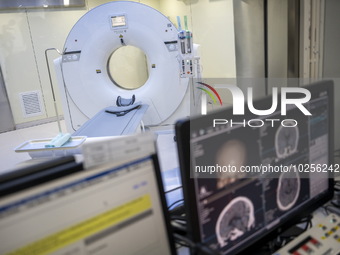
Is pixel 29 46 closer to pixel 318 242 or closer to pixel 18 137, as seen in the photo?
pixel 18 137

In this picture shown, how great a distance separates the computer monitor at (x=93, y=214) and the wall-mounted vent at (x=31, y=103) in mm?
4716

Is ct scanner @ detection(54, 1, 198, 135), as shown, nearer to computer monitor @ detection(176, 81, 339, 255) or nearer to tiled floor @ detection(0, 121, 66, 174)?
tiled floor @ detection(0, 121, 66, 174)

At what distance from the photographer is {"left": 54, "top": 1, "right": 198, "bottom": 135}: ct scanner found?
261cm

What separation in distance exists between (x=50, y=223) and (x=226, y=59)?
439 centimetres

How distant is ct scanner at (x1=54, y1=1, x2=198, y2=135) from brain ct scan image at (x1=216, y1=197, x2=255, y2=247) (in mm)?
Result: 1967

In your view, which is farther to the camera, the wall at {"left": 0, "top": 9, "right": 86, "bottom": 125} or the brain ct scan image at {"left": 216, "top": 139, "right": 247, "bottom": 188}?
the wall at {"left": 0, "top": 9, "right": 86, "bottom": 125}

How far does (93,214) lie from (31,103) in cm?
474

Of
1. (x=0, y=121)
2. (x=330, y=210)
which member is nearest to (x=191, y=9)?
(x=0, y=121)

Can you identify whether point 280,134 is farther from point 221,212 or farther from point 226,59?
point 226,59

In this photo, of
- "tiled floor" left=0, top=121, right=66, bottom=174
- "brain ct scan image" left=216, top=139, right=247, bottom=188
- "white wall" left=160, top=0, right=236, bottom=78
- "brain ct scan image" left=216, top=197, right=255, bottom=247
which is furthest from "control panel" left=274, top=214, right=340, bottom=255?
"white wall" left=160, top=0, right=236, bottom=78

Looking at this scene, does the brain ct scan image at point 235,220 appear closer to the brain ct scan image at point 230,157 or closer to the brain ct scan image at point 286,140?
the brain ct scan image at point 230,157

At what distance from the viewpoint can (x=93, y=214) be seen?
57 centimetres

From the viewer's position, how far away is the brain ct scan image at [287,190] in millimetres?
819

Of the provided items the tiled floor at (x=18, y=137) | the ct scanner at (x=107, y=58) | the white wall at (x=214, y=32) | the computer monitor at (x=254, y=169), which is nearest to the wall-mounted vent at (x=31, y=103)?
the tiled floor at (x=18, y=137)
